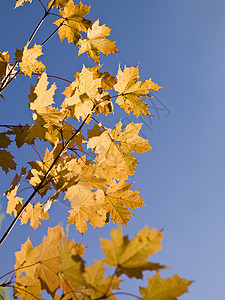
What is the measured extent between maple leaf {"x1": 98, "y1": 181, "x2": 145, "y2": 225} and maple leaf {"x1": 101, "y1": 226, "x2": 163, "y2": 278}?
3.13ft

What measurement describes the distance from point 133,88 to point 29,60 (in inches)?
26.6

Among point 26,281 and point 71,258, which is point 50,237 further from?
point 71,258

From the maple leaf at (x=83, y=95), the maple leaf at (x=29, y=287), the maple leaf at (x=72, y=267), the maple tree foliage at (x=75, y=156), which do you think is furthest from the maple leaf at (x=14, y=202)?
→ the maple leaf at (x=72, y=267)

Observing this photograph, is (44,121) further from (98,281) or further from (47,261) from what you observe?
(98,281)

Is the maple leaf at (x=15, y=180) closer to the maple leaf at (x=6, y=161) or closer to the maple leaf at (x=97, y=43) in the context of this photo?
the maple leaf at (x=6, y=161)

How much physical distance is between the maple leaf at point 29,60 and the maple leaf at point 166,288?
54.8 inches

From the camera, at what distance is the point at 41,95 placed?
1480mm

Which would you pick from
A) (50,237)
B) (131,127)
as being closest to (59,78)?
(131,127)

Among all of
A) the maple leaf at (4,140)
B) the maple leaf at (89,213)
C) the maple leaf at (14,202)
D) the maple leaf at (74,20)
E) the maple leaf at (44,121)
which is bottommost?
the maple leaf at (14,202)

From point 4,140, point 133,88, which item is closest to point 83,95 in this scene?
point 133,88

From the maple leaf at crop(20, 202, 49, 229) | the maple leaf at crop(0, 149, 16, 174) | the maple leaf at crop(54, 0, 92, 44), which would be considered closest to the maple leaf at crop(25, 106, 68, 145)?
the maple leaf at crop(0, 149, 16, 174)

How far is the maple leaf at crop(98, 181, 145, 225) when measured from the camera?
1731 mm

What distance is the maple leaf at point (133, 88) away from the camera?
70.3 inches

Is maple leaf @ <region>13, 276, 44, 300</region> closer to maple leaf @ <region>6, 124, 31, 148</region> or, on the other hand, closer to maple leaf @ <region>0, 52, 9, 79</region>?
maple leaf @ <region>6, 124, 31, 148</region>
